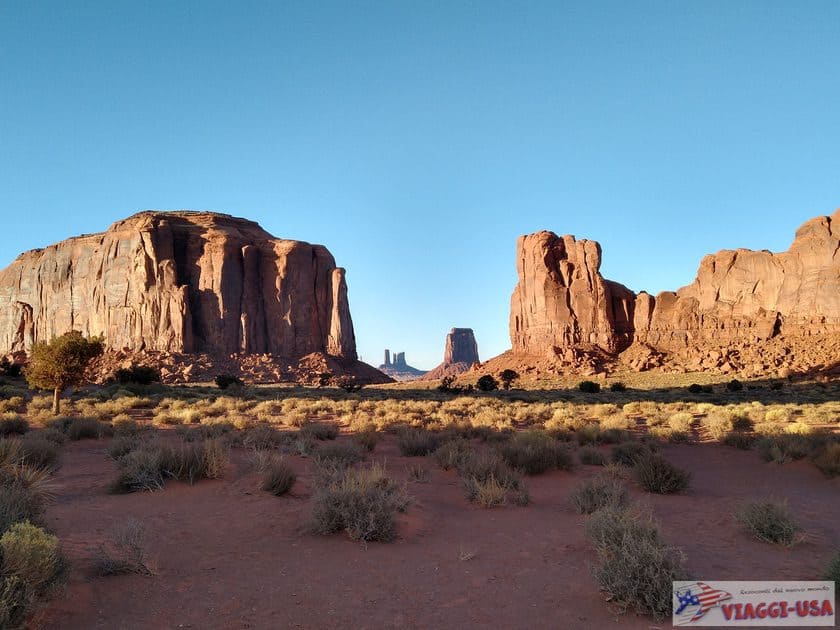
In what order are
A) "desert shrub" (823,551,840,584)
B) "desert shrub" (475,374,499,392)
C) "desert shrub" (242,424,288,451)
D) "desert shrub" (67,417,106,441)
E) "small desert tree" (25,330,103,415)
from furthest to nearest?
"desert shrub" (475,374,499,392), "small desert tree" (25,330,103,415), "desert shrub" (67,417,106,441), "desert shrub" (242,424,288,451), "desert shrub" (823,551,840,584)

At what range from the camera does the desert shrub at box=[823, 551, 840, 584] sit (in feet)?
16.7

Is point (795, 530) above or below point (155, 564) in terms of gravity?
below

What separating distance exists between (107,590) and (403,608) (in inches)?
106

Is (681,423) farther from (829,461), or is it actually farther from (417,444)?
(417,444)

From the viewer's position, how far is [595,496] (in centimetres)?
825

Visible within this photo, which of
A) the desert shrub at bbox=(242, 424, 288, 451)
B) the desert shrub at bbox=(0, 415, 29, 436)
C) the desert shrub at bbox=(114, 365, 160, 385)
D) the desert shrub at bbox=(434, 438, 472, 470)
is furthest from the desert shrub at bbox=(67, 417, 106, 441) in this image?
the desert shrub at bbox=(114, 365, 160, 385)

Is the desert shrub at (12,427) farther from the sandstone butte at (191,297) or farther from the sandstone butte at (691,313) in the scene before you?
the sandstone butte at (691,313)

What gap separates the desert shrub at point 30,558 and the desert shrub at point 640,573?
4.82 m

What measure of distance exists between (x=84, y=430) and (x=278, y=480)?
944 centimetres

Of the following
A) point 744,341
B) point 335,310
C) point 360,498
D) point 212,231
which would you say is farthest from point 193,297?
point 360,498

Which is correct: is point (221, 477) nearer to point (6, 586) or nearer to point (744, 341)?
point (6, 586)

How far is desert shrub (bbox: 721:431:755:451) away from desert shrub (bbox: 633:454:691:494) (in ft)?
20.8

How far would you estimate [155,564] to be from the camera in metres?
5.42

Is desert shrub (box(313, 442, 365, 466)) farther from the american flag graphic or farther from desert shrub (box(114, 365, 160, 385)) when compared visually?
desert shrub (box(114, 365, 160, 385))
